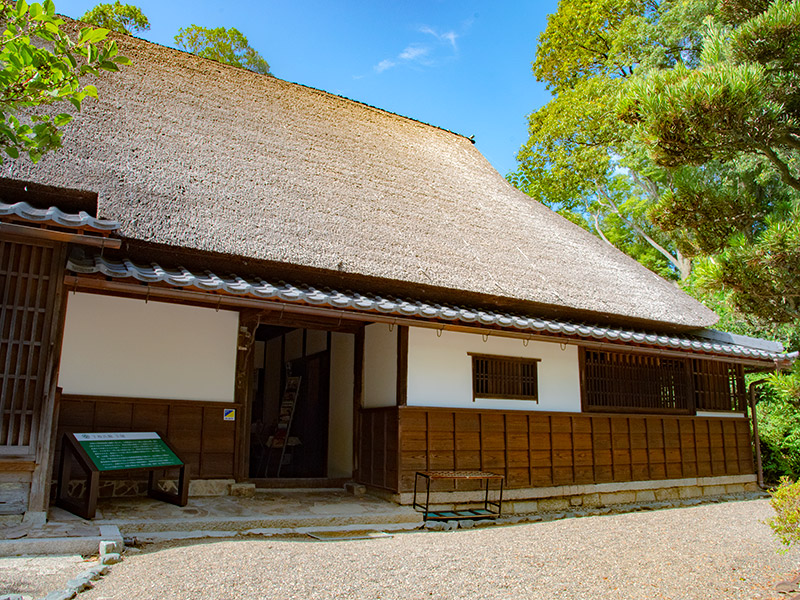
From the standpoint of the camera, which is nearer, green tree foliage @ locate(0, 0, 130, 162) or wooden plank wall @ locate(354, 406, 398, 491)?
green tree foliage @ locate(0, 0, 130, 162)

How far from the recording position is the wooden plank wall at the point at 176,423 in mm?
5633

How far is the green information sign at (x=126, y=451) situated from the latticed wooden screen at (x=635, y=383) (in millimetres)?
5294

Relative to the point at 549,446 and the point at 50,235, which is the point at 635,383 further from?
the point at 50,235

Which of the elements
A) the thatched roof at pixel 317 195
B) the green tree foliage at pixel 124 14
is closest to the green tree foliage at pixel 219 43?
the green tree foliage at pixel 124 14

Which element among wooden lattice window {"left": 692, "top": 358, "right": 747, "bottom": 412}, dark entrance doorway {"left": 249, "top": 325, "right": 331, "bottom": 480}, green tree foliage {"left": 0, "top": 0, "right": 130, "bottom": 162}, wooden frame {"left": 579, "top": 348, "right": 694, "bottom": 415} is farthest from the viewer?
wooden lattice window {"left": 692, "top": 358, "right": 747, "bottom": 412}

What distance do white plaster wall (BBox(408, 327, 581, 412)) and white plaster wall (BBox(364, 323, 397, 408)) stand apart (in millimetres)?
267

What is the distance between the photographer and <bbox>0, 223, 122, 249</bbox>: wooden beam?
4172 millimetres

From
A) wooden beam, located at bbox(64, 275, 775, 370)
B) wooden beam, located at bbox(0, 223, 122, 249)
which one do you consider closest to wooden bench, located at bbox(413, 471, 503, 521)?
wooden beam, located at bbox(64, 275, 775, 370)

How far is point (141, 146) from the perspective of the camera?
259 inches

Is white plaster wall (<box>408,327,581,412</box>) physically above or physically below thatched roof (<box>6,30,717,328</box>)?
below

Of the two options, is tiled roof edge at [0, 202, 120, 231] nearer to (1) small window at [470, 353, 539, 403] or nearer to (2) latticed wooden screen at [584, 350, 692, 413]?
(1) small window at [470, 353, 539, 403]

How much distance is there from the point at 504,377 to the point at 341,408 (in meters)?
2.36

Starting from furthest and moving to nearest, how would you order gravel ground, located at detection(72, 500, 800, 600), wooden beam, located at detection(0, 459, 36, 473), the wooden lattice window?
the wooden lattice window < wooden beam, located at detection(0, 459, 36, 473) < gravel ground, located at detection(72, 500, 800, 600)

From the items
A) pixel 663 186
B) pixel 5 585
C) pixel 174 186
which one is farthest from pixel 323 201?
pixel 663 186
